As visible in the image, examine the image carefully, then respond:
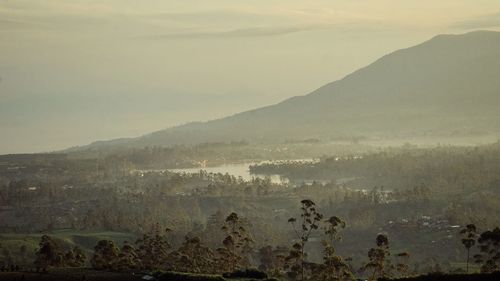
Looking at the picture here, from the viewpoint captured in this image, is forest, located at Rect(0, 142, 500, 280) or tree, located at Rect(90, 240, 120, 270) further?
forest, located at Rect(0, 142, 500, 280)

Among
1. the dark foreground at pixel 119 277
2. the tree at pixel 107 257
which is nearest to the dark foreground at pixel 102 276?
the dark foreground at pixel 119 277

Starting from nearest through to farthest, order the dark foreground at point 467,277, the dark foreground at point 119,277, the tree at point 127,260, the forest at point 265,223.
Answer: the dark foreground at point 467,277, the dark foreground at point 119,277, the tree at point 127,260, the forest at point 265,223

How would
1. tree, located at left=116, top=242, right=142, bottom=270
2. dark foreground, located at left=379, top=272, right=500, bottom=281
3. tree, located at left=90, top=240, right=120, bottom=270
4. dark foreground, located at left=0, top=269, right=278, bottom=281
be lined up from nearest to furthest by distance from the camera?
dark foreground, located at left=379, top=272, right=500, bottom=281
dark foreground, located at left=0, top=269, right=278, bottom=281
tree, located at left=116, top=242, right=142, bottom=270
tree, located at left=90, top=240, right=120, bottom=270

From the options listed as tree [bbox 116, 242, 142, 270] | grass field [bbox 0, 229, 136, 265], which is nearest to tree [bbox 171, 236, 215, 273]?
tree [bbox 116, 242, 142, 270]

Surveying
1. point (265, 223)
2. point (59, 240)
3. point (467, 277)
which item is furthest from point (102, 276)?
point (265, 223)

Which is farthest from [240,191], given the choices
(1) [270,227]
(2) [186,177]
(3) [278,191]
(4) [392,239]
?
(4) [392,239]

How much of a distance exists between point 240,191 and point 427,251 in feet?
197

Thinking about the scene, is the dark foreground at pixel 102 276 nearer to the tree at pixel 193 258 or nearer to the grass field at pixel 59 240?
the tree at pixel 193 258

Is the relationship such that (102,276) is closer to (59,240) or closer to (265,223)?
(59,240)

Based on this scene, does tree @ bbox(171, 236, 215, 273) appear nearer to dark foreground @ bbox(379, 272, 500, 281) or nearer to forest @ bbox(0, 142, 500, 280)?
forest @ bbox(0, 142, 500, 280)

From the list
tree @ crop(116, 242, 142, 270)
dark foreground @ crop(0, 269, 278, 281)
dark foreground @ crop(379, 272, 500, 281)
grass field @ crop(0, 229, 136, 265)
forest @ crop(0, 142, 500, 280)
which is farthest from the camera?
Result: grass field @ crop(0, 229, 136, 265)

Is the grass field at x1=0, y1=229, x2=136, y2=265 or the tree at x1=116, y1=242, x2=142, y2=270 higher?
the tree at x1=116, y1=242, x2=142, y2=270

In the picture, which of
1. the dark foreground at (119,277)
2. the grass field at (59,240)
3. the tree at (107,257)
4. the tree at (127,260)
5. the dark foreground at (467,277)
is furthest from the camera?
the grass field at (59,240)

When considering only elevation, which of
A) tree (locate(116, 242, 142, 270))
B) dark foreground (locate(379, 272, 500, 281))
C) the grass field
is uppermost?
tree (locate(116, 242, 142, 270))
